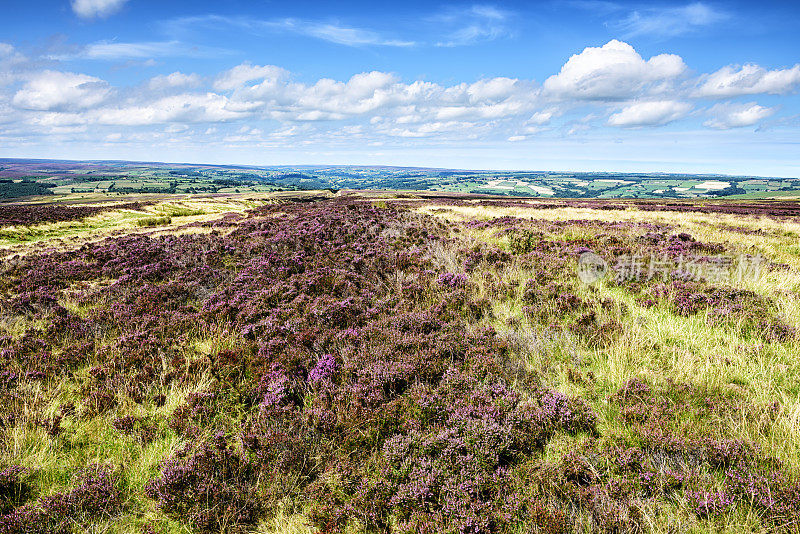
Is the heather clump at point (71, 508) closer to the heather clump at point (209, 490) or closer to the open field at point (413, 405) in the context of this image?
the open field at point (413, 405)

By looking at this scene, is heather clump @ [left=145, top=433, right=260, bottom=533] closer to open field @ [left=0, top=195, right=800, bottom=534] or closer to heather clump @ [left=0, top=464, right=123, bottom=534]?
open field @ [left=0, top=195, right=800, bottom=534]

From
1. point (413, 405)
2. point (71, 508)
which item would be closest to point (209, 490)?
point (71, 508)

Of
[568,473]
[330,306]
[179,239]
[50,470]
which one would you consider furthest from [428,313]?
[179,239]

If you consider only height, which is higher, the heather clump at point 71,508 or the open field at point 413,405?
the open field at point 413,405

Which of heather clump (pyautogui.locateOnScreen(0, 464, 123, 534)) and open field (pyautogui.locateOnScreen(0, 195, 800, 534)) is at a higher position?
open field (pyautogui.locateOnScreen(0, 195, 800, 534))

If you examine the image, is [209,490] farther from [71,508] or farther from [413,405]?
[413,405]

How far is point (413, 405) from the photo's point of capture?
15.3 ft

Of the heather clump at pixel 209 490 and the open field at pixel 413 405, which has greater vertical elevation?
the open field at pixel 413 405

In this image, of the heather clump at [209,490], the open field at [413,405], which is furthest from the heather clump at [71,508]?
the heather clump at [209,490]

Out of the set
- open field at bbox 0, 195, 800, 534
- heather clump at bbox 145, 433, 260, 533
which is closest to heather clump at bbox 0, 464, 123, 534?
open field at bbox 0, 195, 800, 534

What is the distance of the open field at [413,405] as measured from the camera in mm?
3324

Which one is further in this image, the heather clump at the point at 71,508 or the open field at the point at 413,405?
the open field at the point at 413,405

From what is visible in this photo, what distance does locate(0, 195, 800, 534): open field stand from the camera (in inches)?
131

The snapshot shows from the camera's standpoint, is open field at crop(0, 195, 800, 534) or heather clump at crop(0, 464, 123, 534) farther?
open field at crop(0, 195, 800, 534)
